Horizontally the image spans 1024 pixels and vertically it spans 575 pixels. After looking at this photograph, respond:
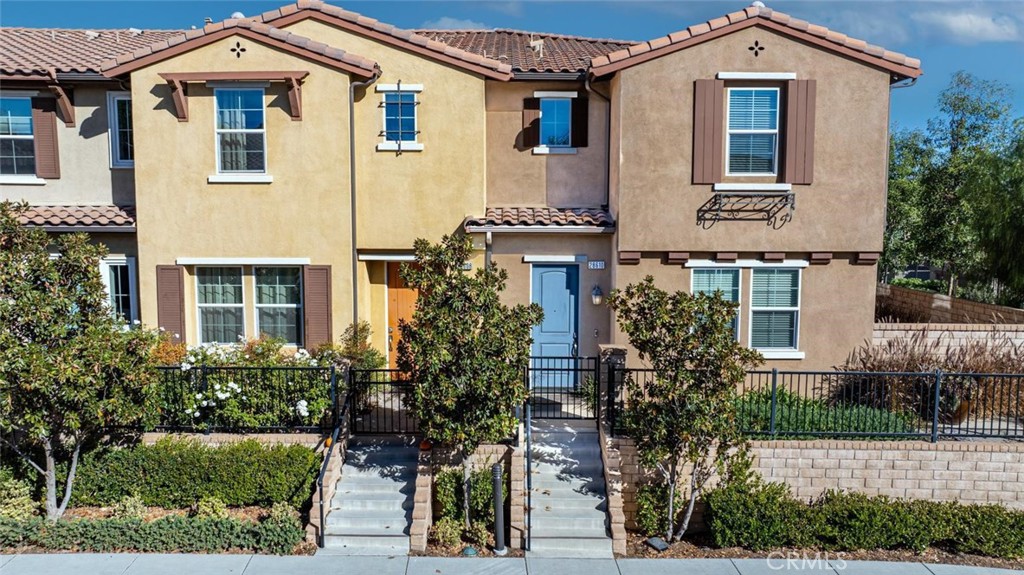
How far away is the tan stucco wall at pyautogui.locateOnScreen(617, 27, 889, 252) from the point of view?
40.1 feet

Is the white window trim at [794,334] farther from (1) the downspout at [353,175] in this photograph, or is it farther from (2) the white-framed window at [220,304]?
(2) the white-framed window at [220,304]

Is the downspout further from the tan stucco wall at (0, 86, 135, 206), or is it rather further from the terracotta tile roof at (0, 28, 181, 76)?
the terracotta tile roof at (0, 28, 181, 76)

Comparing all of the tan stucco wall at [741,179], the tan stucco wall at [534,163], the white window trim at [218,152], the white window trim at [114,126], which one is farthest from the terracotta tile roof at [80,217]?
the tan stucco wall at [741,179]

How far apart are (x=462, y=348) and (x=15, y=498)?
22.7ft

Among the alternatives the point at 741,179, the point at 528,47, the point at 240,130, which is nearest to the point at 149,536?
the point at 240,130

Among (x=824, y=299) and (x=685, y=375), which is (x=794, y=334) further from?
(x=685, y=375)

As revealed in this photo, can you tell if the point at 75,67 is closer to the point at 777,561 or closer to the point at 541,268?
the point at 541,268

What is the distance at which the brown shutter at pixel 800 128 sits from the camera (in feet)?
40.1

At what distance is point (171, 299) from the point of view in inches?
510

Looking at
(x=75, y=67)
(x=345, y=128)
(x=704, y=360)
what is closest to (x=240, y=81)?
(x=345, y=128)

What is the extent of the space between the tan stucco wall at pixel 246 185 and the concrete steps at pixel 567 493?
4.81m

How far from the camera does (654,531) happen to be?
9.96 metres

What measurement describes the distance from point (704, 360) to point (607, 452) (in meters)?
2.23

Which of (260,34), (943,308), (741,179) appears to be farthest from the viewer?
(943,308)
